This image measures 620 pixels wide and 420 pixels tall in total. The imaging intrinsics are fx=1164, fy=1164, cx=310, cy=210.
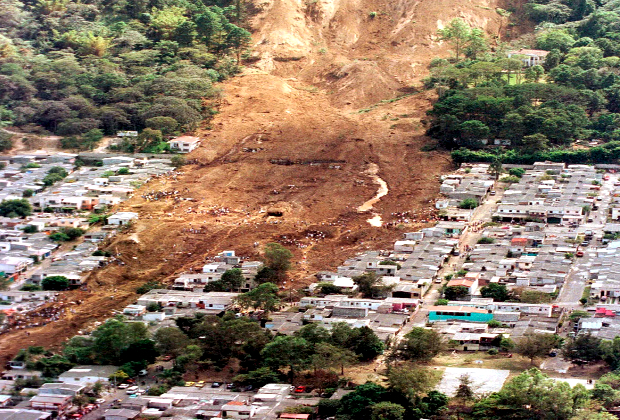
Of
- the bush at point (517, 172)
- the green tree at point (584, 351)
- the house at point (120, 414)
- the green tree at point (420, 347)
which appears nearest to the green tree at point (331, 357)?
the green tree at point (420, 347)

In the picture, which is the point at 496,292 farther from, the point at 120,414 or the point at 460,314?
the point at 120,414

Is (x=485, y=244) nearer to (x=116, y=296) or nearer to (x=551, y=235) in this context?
(x=551, y=235)

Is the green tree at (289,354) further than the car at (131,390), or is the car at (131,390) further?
the green tree at (289,354)

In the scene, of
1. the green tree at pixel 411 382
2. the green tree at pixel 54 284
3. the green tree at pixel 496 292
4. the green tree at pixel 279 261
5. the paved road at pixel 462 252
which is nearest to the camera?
the green tree at pixel 411 382

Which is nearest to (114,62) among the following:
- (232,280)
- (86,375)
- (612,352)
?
(232,280)

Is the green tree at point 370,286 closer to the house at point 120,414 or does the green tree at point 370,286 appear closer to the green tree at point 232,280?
the green tree at point 232,280

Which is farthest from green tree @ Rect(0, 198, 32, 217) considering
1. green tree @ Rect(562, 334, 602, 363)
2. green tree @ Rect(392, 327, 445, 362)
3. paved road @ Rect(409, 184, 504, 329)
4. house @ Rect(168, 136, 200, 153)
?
green tree @ Rect(562, 334, 602, 363)

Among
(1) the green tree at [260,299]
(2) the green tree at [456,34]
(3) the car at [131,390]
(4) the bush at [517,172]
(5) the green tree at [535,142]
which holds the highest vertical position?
(2) the green tree at [456,34]
